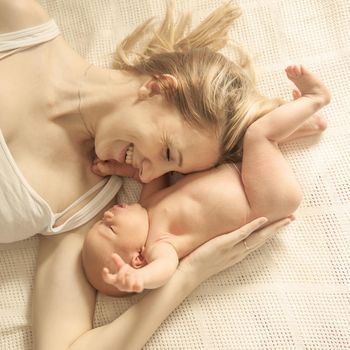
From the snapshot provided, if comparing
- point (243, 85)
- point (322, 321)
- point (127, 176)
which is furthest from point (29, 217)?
point (322, 321)

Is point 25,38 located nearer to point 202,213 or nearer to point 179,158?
point 179,158

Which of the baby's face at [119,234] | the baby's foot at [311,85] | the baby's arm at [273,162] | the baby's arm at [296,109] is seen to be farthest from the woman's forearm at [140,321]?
the baby's foot at [311,85]

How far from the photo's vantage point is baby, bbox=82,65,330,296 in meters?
1.09

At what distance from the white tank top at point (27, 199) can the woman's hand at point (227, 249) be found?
0.89 ft

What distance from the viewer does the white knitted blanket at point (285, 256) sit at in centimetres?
110

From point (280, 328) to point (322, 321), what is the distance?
9cm

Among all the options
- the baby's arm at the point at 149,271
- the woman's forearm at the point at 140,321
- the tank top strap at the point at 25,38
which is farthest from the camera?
the tank top strap at the point at 25,38

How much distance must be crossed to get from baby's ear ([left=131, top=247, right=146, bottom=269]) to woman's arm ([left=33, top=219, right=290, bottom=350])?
0.22 feet

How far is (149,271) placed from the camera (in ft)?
3.20

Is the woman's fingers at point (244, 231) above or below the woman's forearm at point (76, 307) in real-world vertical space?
above

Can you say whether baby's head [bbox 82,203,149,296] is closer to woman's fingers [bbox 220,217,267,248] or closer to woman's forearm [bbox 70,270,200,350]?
woman's forearm [bbox 70,270,200,350]

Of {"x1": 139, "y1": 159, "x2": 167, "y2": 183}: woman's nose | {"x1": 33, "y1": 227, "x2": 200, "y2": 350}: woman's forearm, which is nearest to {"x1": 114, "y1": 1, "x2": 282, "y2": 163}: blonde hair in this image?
{"x1": 139, "y1": 159, "x2": 167, "y2": 183}: woman's nose

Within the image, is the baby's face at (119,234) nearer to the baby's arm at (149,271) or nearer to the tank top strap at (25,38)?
the baby's arm at (149,271)

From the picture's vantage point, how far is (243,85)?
114 cm
